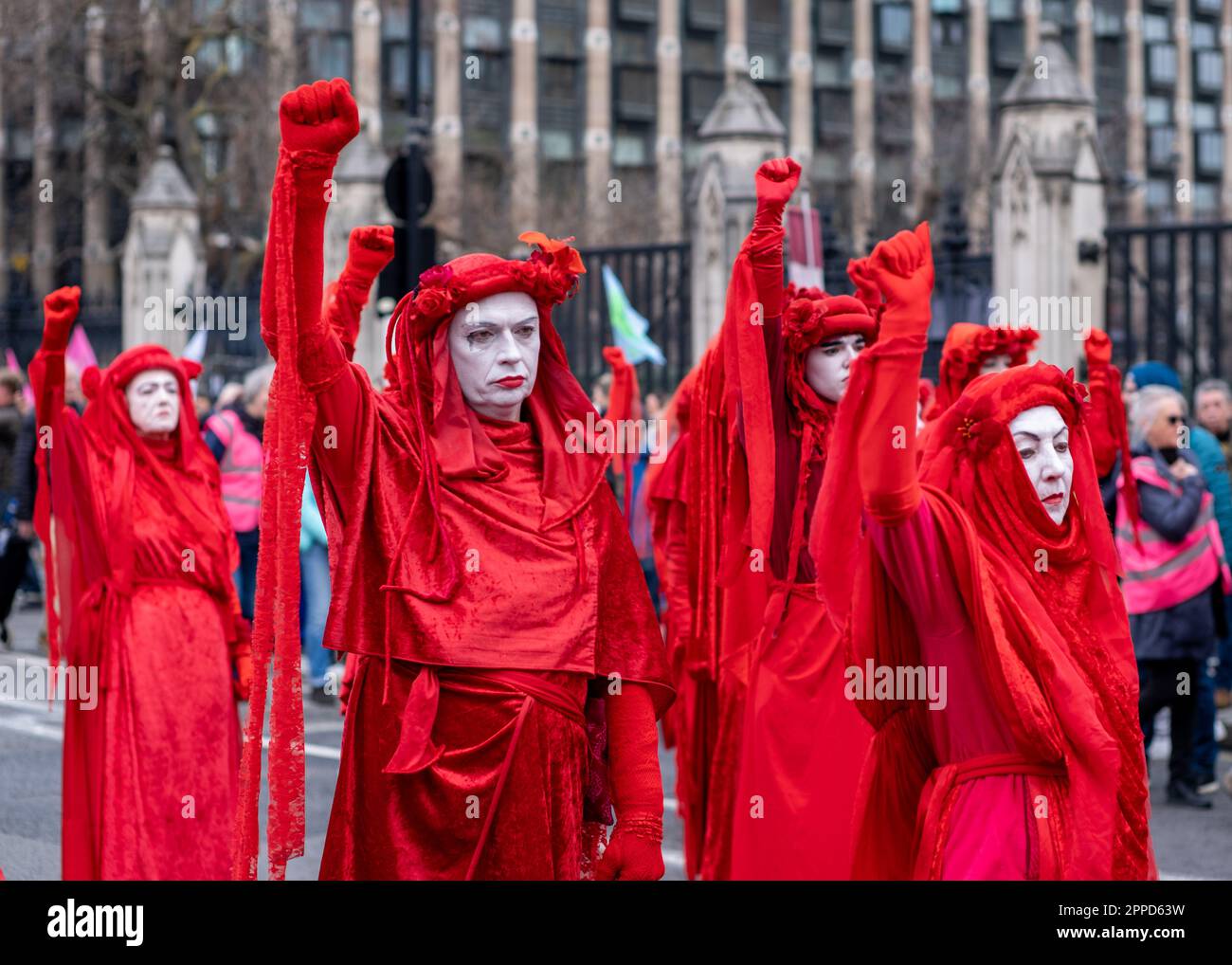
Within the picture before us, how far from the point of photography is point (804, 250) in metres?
12.1

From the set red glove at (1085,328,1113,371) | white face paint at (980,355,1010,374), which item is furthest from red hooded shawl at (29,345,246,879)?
red glove at (1085,328,1113,371)

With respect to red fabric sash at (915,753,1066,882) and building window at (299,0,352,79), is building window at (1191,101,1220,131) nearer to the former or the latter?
building window at (299,0,352,79)

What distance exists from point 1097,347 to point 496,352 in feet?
12.1

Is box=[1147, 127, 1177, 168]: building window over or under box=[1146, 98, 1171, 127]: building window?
under

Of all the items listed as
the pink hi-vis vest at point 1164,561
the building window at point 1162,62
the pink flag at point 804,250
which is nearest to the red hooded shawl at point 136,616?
the pink hi-vis vest at point 1164,561

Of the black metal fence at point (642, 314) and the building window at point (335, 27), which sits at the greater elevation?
the building window at point (335, 27)

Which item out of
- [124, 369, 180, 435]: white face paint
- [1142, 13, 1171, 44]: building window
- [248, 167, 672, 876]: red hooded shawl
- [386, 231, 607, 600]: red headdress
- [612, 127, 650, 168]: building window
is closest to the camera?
[248, 167, 672, 876]: red hooded shawl

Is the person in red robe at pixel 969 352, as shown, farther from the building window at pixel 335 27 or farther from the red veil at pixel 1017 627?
the building window at pixel 335 27

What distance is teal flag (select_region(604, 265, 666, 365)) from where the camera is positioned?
16.5m

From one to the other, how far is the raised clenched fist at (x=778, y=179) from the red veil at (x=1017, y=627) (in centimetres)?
118

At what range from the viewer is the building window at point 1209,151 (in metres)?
71.8

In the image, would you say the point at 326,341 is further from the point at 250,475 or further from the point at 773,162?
the point at 250,475

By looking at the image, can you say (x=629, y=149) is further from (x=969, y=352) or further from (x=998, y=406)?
(x=998, y=406)

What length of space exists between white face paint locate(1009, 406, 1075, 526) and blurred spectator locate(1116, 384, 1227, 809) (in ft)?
15.9
